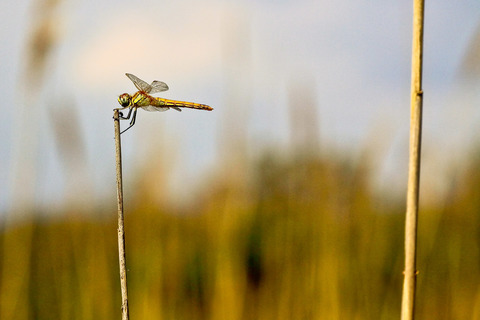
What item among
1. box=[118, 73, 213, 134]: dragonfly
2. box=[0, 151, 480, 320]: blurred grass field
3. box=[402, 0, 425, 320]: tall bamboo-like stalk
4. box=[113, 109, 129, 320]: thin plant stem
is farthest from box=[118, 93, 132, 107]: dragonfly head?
box=[0, 151, 480, 320]: blurred grass field

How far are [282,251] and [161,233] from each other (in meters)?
0.49

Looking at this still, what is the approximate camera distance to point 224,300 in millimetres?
1923

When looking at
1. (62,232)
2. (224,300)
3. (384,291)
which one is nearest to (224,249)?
(224,300)

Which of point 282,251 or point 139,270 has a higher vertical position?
point 282,251

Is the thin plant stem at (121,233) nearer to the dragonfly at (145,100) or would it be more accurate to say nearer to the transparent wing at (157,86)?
the dragonfly at (145,100)

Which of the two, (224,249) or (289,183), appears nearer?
(224,249)

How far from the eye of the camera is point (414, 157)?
2.36 ft

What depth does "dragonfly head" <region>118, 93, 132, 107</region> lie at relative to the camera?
0.91 m

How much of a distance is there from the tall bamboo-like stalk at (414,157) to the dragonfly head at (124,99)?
0.46m

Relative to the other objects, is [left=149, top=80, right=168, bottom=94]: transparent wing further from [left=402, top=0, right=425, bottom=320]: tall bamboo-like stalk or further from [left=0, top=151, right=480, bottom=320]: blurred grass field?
[left=0, top=151, right=480, bottom=320]: blurred grass field

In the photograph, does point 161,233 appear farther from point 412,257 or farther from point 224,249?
point 412,257

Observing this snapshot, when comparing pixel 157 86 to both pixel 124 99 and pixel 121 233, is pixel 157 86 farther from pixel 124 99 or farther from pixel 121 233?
pixel 121 233

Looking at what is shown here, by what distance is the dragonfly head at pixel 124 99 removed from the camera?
909 mm

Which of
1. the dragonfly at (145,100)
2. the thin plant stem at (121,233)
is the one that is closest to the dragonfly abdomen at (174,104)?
the dragonfly at (145,100)
